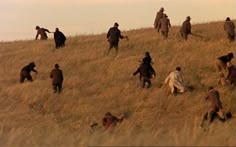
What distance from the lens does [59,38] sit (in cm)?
3409

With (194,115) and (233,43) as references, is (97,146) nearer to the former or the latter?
(194,115)

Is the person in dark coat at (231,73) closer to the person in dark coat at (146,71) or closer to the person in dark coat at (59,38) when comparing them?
the person in dark coat at (146,71)

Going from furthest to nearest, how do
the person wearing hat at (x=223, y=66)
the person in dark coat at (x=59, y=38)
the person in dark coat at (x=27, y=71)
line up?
the person in dark coat at (x=59, y=38), the person in dark coat at (x=27, y=71), the person wearing hat at (x=223, y=66)

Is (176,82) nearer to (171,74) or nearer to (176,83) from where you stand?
(176,83)

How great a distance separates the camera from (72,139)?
374 inches

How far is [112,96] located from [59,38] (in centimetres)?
1240

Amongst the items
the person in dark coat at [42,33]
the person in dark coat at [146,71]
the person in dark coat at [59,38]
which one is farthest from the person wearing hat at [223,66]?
the person in dark coat at [42,33]

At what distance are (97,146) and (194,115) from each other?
11642mm

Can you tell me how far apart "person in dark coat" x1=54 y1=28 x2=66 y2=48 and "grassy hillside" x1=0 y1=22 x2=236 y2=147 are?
416 mm

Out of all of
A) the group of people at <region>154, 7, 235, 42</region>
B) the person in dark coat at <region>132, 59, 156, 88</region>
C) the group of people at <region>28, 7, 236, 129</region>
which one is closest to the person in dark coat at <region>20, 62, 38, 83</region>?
the group of people at <region>28, 7, 236, 129</region>

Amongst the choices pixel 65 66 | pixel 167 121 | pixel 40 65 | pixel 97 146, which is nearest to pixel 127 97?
pixel 167 121

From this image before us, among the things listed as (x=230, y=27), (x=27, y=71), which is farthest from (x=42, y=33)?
(x=230, y=27)

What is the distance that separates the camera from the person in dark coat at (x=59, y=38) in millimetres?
33225

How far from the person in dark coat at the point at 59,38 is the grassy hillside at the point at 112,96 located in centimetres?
42
